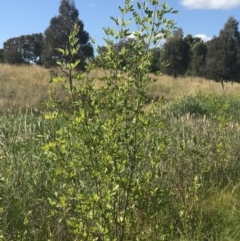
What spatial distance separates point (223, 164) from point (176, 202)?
138 cm

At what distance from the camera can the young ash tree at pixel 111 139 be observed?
9.32ft

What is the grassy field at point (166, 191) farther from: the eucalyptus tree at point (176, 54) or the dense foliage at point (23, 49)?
the dense foliage at point (23, 49)

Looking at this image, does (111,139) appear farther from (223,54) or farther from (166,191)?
(223,54)

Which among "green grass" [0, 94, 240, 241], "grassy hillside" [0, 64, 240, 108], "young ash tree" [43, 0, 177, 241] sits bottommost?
"grassy hillside" [0, 64, 240, 108]

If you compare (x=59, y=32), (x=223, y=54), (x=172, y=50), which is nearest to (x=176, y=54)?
(x=172, y=50)

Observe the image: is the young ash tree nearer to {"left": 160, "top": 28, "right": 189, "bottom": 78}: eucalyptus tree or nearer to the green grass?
the green grass

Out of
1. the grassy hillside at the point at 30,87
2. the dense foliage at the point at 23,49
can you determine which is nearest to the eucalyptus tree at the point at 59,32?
the grassy hillside at the point at 30,87

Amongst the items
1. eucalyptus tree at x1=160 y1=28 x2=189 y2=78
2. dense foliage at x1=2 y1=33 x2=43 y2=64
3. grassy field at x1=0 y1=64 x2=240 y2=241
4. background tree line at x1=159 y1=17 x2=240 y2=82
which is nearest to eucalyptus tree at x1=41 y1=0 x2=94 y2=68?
background tree line at x1=159 y1=17 x2=240 y2=82

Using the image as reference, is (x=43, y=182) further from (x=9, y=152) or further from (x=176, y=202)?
(x=176, y=202)

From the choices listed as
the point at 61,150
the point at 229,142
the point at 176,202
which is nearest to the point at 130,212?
the point at 61,150

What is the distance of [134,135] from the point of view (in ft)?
10.1

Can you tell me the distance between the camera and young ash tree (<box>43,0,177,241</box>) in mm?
2840

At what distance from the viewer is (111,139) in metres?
2.84

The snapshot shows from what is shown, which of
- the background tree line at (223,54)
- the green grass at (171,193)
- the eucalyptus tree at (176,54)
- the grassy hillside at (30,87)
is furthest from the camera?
the eucalyptus tree at (176,54)
